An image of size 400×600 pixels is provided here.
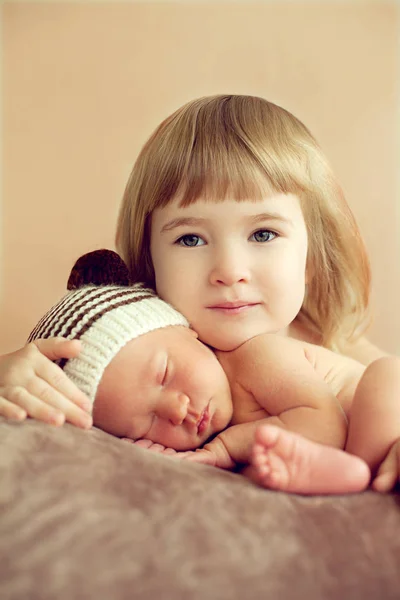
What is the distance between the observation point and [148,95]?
2150mm

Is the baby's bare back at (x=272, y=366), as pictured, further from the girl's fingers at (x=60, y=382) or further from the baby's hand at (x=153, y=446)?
the girl's fingers at (x=60, y=382)

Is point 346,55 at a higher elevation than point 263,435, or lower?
higher

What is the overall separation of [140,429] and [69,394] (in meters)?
0.15

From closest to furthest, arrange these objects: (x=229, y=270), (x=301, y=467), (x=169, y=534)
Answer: (x=169, y=534) < (x=301, y=467) < (x=229, y=270)

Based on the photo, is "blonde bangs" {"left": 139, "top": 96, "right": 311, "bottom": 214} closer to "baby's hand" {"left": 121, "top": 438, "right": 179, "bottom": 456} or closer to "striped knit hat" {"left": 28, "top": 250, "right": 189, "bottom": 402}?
"striped knit hat" {"left": 28, "top": 250, "right": 189, "bottom": 402}

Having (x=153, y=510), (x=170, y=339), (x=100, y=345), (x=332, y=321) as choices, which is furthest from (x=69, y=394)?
(x=332, y=321)

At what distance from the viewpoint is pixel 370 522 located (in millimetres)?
682

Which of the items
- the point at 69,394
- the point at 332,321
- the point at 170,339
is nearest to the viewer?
the point at 69,394

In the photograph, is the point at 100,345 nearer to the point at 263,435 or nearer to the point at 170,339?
the point at 170,339

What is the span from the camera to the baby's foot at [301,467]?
75 centimetres

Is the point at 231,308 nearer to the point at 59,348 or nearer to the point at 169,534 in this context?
the point at 59,348

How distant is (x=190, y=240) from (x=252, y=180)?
0.17m

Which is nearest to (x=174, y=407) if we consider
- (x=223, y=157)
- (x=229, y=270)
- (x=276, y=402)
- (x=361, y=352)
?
(x=276, y=402)

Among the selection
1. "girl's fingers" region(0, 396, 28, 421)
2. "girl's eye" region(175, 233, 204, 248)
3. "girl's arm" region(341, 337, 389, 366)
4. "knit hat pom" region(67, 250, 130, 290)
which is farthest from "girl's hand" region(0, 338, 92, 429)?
"girl's arm" region(341, 337, 389, 366)
